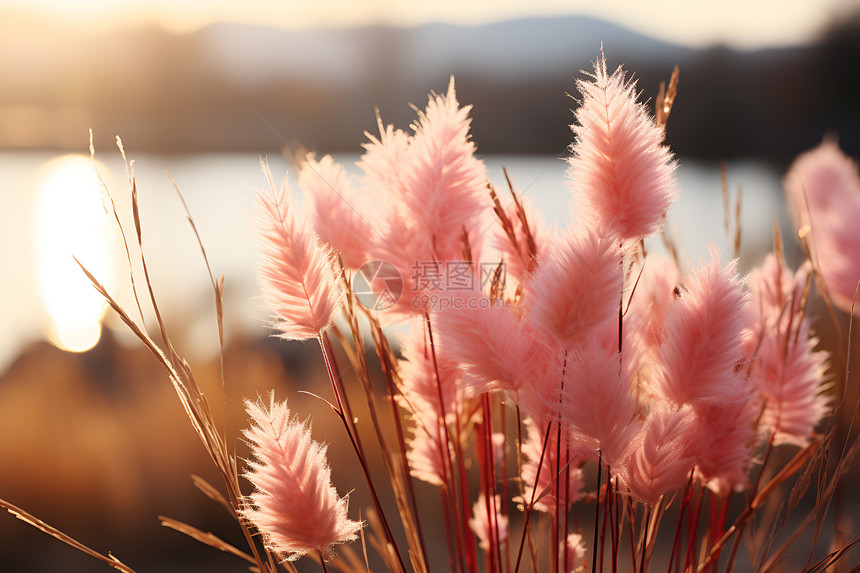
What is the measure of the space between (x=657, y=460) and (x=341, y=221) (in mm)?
254

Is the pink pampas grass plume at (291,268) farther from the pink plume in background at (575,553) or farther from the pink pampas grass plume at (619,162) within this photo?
the pink plume in background at (575,553)

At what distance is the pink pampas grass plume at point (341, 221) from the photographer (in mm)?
393

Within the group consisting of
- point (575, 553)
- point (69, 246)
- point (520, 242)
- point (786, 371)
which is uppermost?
point (69, 246)

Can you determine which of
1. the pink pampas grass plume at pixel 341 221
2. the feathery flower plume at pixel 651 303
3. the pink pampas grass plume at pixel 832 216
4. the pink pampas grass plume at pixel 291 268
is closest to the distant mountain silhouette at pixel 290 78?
the pink pampas grass plume at pixel 832 216

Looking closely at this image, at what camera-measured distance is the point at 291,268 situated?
12.0 inches

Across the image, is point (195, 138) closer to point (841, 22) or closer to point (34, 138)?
point (34, 138)

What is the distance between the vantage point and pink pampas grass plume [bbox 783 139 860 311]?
57 centimetres

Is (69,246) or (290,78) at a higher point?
(290,78)

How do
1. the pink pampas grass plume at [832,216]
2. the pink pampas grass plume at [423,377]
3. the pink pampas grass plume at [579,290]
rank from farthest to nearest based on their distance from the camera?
1. the pink pampas grass plume at [832,216]
2. the pink pampas grass plume at [423,377]
3. the pink pampas grass plume at [579,290]

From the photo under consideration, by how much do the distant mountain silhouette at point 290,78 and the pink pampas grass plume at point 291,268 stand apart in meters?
0.77

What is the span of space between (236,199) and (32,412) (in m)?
0.60

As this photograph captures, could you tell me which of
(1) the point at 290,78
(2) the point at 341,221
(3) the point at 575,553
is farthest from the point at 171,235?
(3) the point at 575,553

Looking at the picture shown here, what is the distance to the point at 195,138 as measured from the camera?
1.24 m

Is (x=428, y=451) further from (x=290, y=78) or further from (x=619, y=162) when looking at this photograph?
(x=290, y=78)
